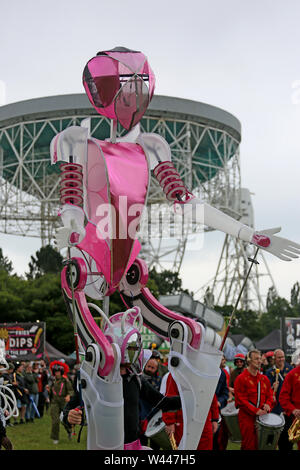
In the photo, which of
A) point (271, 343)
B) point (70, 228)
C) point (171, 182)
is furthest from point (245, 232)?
point (271, 343)

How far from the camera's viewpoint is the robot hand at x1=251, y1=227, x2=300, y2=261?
604 cm

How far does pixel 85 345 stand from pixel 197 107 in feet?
102

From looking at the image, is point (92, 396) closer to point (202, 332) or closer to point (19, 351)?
point (202, 332)

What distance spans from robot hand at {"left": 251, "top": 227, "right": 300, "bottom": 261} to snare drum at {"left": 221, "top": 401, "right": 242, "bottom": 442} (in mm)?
3834

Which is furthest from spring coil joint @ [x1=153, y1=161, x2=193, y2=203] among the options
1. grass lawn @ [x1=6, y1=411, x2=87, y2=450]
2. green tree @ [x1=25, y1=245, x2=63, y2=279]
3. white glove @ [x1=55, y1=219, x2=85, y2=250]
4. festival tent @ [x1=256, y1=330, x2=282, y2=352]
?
green tree @ [x1=25, y1=245, x2=63, y2=279]

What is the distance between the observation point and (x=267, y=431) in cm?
771

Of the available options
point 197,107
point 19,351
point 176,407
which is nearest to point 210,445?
point 176,407

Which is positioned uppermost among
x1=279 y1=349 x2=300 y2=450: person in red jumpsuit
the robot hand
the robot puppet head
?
the robot puppet head

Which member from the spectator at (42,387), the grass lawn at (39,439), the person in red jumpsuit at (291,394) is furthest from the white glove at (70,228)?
the spectator at (42,387)

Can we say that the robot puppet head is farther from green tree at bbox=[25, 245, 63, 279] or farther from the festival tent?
green tree at bbox=[25, 245, 63, 279]

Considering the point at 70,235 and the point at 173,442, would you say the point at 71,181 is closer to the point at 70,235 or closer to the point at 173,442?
the point at 70,235

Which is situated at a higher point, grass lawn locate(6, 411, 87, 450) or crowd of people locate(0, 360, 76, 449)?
crowd of people locate(0, 360, 76, 449)
